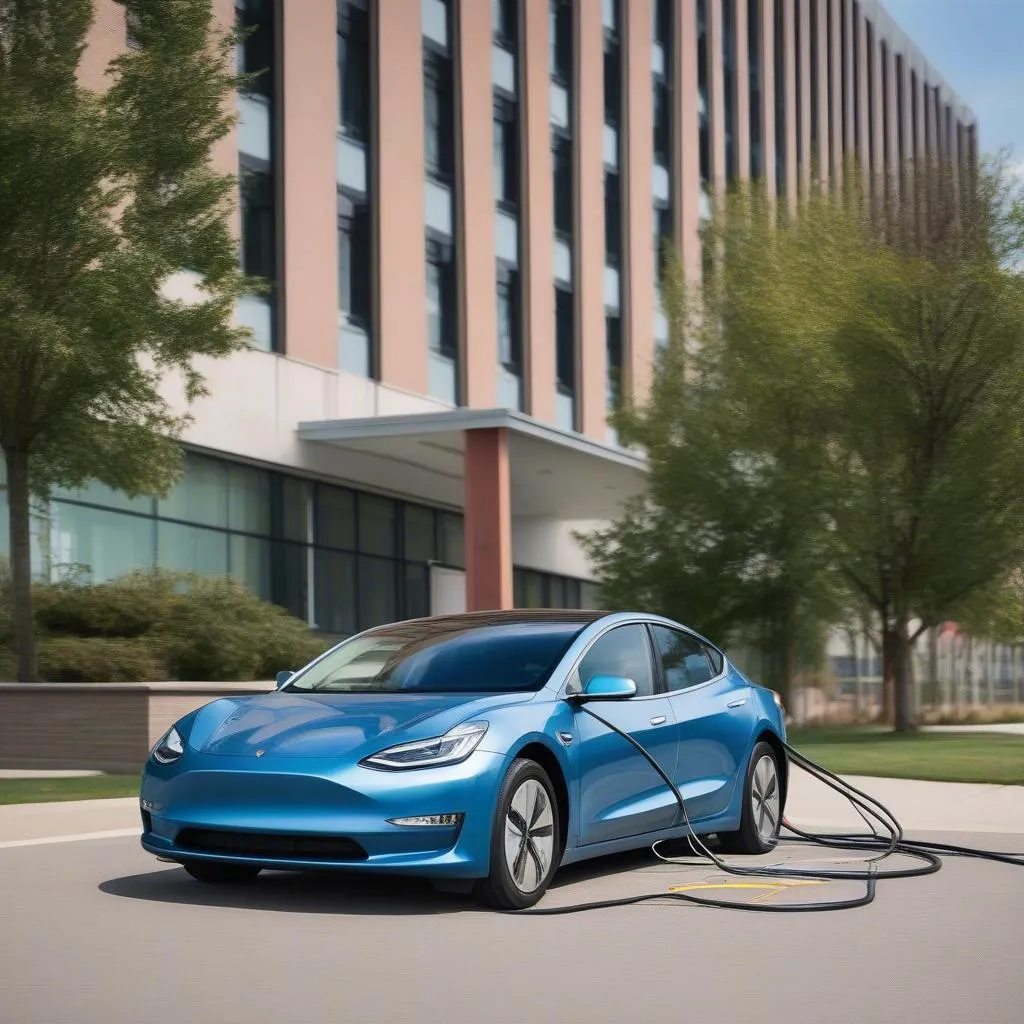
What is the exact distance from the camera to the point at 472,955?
7.18 metres

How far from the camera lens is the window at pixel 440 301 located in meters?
36.1

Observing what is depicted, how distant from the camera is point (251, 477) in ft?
99.9

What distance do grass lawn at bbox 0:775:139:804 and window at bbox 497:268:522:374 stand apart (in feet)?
72.0

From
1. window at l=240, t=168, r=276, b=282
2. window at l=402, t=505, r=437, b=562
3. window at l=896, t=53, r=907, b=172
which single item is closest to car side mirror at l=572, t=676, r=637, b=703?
window at l=240, t=168, r=276, b=282

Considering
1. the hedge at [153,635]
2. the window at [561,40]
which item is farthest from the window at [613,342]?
the hedge at [153,635]

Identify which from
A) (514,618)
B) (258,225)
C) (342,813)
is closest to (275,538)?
(258,225)

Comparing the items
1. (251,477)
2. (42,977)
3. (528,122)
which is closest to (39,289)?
(251,477)

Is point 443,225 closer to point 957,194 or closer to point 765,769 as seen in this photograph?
point 957,194

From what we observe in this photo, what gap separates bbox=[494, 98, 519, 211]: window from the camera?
39281 mm

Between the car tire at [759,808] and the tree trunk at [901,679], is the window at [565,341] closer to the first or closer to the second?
the tree trunk at [901,679]

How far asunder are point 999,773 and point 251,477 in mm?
15435

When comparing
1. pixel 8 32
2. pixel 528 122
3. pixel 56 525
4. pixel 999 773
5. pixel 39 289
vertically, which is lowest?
pixel 999 773

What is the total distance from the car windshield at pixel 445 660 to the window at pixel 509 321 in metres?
29.3

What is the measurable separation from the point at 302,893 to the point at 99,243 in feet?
39.8
